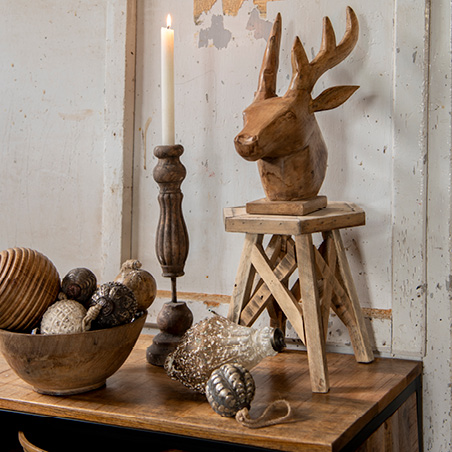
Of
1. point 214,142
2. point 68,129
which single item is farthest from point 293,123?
point 68,129

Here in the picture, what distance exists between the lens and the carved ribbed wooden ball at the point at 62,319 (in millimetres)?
1027

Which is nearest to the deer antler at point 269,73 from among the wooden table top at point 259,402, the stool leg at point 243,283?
the stool leg at point 243,283

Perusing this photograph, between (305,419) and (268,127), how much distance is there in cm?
44

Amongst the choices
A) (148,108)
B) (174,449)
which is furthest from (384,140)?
(174,449)

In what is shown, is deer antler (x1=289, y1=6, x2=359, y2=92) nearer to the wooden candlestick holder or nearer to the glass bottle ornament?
the wooden candlestick holder

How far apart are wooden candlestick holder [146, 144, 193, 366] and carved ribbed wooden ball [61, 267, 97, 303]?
190 millimetres

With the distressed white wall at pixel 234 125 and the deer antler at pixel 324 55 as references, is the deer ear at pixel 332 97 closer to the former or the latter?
the deer antler at pixel 324 55

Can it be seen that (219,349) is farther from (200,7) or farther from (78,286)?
(200,7)

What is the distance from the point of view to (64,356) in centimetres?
101

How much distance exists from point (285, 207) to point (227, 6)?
50 cm

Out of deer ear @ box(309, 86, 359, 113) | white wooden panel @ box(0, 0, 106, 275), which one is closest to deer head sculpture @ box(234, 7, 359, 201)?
deer ear @ box(309, 86, 359, 113)

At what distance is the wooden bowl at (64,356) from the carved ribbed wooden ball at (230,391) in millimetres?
173

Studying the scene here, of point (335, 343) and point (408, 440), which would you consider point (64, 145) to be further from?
point (408, 440)

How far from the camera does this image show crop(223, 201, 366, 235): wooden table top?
3.50 ft
